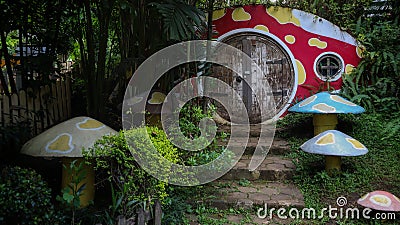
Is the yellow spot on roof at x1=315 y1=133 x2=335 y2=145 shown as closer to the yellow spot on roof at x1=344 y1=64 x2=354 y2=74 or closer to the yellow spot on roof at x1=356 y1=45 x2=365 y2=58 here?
the yellow spot on roof at x1=344 y1=64 x2=354 y2=74

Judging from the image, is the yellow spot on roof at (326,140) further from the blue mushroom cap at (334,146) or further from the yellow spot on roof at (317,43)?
the yellow spot on roof at (317,43)

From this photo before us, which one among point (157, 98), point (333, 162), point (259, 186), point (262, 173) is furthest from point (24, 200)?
point (333, 162)

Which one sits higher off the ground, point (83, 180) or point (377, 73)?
point (377, 73)

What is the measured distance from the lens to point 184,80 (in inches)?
177

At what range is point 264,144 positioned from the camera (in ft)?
17.8

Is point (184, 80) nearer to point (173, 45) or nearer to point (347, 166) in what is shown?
point (173, 45)

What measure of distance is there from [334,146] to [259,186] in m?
1.00

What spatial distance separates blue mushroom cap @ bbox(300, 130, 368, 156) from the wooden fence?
3113 mm

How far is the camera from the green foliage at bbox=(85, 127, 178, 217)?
116 inches

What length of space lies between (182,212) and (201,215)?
24 cm

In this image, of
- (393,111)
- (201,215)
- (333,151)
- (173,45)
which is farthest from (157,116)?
(393,111)

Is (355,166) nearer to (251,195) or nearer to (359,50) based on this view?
(251,195)

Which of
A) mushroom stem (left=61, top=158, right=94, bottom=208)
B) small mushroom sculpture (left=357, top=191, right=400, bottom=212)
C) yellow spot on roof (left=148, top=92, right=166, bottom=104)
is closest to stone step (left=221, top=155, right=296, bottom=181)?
small mushroom sculpture (left=357, top=191, right=400, bottom=212)

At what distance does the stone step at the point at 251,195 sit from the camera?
383 cm
